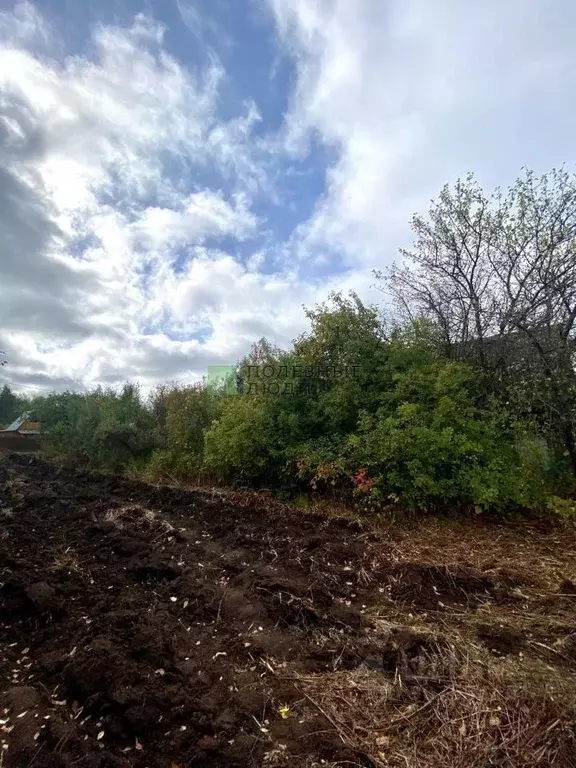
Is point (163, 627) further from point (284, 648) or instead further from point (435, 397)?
point (435, 397)

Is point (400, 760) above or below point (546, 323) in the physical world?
below

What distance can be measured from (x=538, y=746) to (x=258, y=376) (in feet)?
22.0

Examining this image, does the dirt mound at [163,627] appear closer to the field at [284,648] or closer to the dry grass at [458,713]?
the field at [284,648]

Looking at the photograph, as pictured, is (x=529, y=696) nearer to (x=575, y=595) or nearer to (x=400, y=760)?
(x=400, y=760)

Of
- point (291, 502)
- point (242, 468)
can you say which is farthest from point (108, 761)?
point (242, 468)

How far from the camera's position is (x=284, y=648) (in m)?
2.61

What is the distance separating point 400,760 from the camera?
5.82 feet

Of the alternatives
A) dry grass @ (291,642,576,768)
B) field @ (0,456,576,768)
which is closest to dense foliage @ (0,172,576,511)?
field @ (0,456,576,768)

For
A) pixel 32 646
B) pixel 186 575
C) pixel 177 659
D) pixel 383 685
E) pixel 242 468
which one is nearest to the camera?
pixel 383 685

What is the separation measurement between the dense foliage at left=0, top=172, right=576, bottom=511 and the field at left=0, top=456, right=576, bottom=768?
89 centimetres

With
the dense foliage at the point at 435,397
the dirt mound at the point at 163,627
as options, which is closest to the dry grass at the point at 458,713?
the dirt mound at the point at 163,627

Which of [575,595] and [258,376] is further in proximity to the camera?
[258,376]

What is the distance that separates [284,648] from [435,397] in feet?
13.4

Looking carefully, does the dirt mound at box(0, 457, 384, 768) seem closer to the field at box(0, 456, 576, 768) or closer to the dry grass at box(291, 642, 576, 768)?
the field at box(0, 456, 576, 768)
